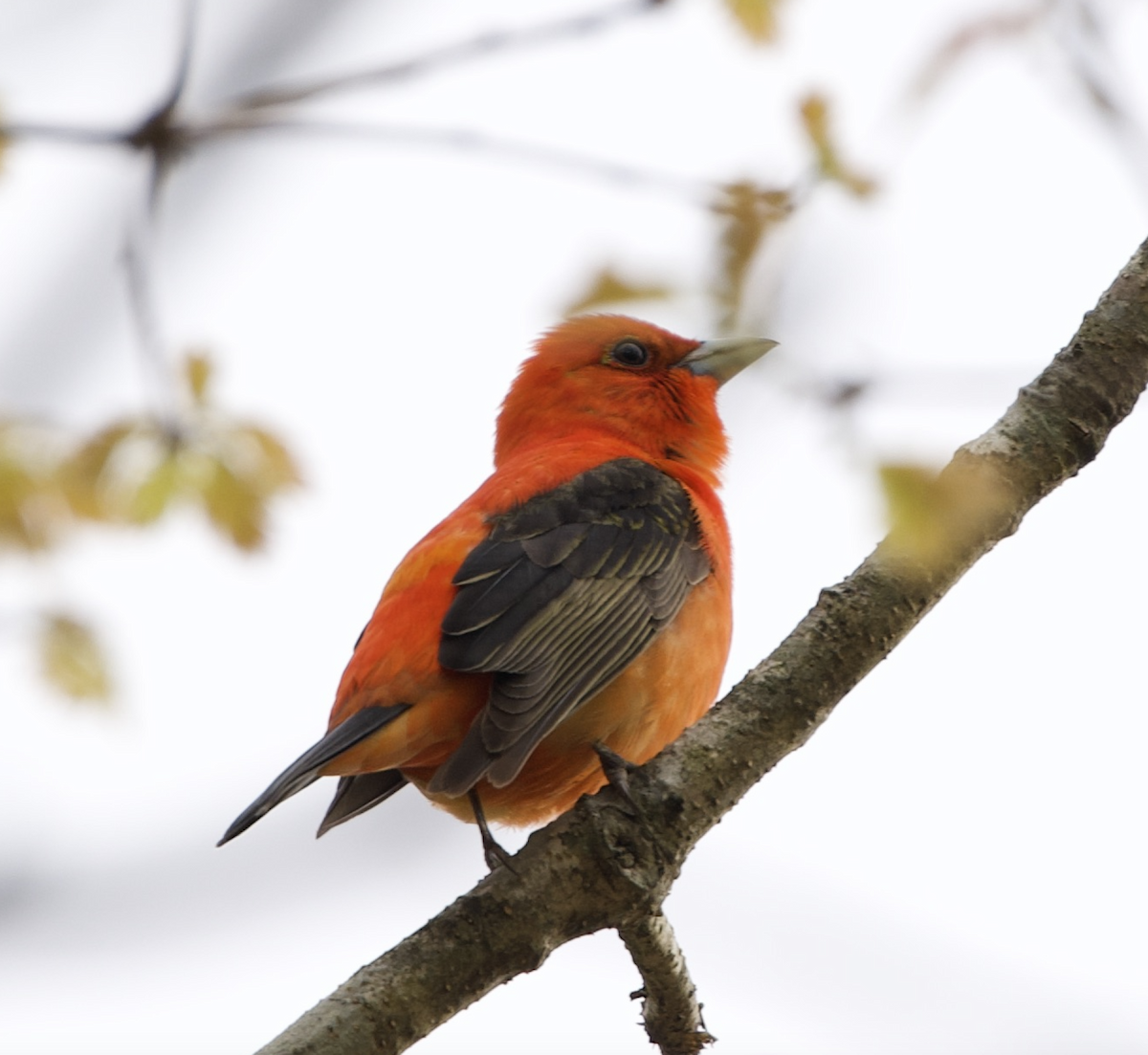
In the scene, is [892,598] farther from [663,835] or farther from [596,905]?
[596,905]

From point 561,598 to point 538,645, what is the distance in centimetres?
30

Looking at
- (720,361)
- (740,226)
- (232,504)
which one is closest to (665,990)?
(232,504)

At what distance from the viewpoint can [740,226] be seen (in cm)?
344

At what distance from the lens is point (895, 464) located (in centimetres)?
271

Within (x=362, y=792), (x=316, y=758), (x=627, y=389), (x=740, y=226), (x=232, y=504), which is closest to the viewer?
(x=740, y=226)

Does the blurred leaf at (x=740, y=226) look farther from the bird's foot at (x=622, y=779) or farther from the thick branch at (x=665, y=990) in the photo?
the thick branch at (x=665, y=990)

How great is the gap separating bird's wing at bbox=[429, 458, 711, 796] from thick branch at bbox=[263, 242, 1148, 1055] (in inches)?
20.3

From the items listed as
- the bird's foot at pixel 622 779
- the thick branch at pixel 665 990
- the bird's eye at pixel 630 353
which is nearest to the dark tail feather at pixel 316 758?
the bird's foot at pixel 622 779

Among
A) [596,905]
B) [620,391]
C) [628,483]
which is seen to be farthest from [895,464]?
[620,391]

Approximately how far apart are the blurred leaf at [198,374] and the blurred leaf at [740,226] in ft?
4.39

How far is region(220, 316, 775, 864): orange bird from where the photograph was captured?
4.31 m

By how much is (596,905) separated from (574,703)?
86 centimetres

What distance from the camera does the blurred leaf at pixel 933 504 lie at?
8.87 feet

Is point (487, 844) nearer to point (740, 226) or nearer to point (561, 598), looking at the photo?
point (561, 598)
